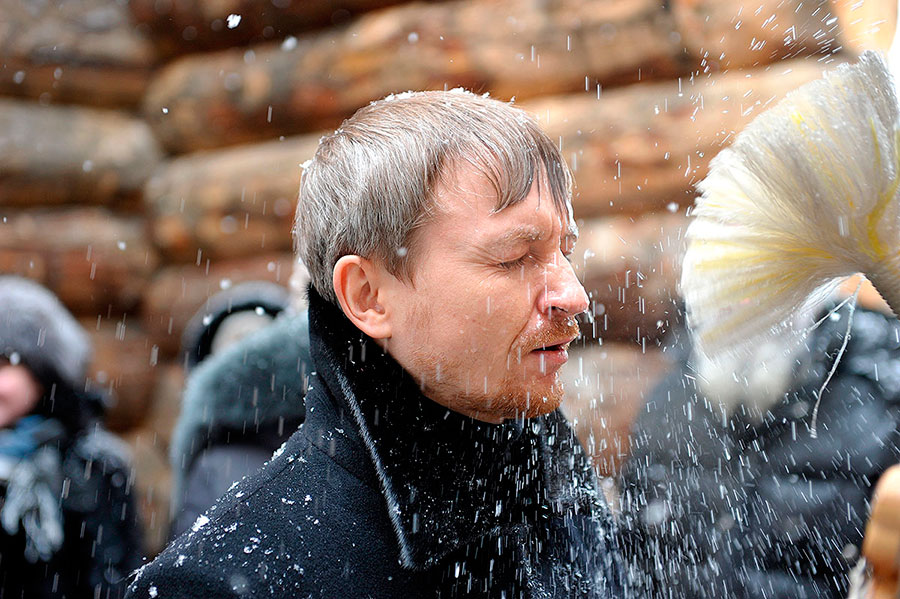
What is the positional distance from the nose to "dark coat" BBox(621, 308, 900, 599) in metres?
0.84

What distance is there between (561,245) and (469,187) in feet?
0.72

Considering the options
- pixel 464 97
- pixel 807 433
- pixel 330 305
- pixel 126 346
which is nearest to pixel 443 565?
pixel 330 305

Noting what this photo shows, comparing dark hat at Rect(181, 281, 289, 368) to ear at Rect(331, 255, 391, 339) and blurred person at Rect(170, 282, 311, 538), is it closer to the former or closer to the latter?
blurred person at Rect(170, 282, 311, 538)

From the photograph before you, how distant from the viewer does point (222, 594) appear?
1.25 meters

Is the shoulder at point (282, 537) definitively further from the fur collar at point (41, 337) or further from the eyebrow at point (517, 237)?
the fur collar at point (41, 337)

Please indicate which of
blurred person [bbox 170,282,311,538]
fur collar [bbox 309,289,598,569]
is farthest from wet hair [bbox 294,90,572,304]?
blurred person [bbox 170,282,311,538]

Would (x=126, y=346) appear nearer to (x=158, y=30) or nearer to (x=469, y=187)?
(x=158, y=30)

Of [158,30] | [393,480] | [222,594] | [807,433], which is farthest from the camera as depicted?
[158,30]

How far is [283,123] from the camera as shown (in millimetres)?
4656

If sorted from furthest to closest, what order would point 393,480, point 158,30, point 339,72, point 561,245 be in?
1. point 158,30
2. point 339,72
3. point 561,245
4. point 393,480

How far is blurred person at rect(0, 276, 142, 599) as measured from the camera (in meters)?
2.57

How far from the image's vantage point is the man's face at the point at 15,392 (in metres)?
2.69

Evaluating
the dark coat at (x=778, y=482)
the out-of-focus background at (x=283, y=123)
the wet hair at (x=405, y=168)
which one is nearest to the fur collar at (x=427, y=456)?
the wet hair at (x=405, y=168)

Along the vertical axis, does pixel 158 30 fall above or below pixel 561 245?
below
